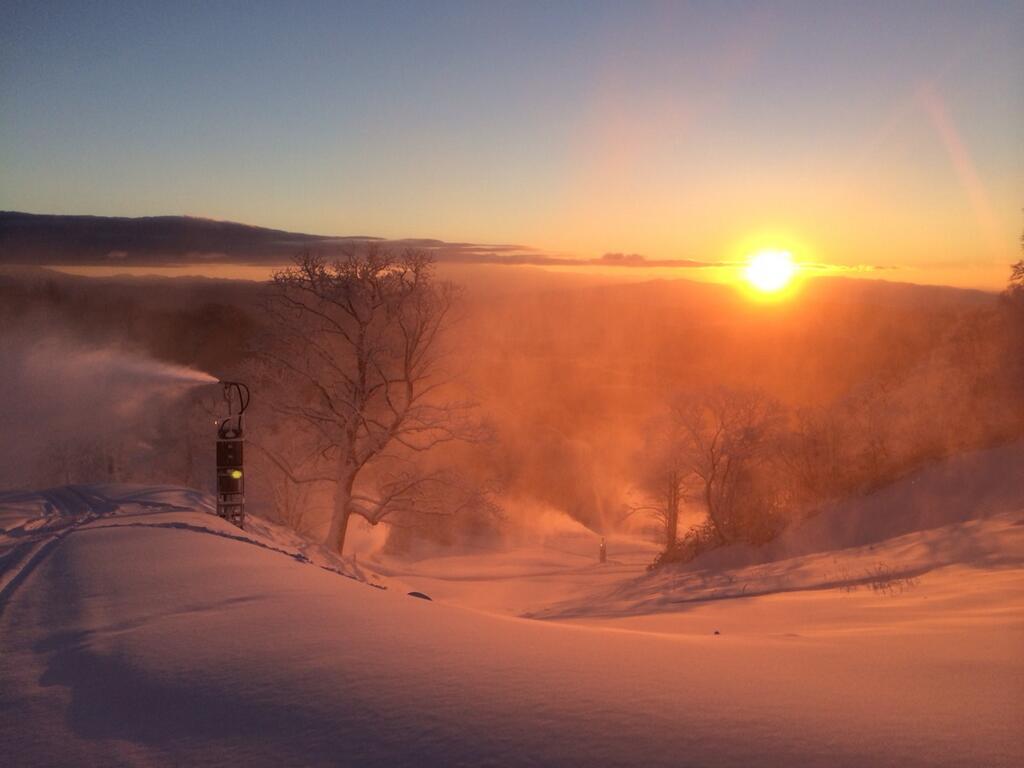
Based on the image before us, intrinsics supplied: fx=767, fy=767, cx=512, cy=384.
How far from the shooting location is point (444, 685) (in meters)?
3.35

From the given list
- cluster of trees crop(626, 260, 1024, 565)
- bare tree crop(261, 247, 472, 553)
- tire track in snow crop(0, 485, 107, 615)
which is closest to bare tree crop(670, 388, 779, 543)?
cluster of trees crop(626, 260, 1024, 565)

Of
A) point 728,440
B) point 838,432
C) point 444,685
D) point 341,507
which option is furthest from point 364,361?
point 444,685

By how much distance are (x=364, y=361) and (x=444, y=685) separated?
14484 mm

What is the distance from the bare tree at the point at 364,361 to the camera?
56.0ft

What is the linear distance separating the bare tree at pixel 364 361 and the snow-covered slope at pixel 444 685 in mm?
11348

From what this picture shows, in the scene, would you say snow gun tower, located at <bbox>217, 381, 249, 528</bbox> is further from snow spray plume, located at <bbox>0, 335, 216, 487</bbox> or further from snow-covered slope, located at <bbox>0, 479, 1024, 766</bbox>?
snow spray plume, located at <bbox>0, 335, 216, 487</bbox>

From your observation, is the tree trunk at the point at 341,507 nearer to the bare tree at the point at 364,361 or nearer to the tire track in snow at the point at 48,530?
the bare tree at the point at 364,361

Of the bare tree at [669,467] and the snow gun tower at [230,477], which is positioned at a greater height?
the snow gun tower at [230,477]

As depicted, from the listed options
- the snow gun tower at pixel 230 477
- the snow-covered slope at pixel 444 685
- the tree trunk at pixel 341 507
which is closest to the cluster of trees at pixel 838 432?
the tree trunk at pixel 341 507

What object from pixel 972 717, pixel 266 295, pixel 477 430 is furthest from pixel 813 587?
pixel 266 295

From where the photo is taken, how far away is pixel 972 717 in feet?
10.2

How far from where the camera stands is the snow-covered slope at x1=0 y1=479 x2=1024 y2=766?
2.78m

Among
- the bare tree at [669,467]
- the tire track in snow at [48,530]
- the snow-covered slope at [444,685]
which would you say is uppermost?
the snow-covered slope at [444,685]

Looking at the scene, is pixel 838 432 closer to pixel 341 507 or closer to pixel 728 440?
pixel 728 440
